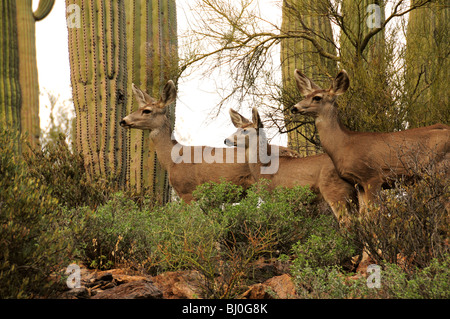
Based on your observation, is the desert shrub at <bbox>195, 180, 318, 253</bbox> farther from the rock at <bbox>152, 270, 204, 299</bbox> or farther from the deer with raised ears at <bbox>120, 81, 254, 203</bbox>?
the deer with raised ears at <bbox>120, 81, 254, 203</bbox>

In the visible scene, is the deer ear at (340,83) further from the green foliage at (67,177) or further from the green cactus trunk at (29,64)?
the green cactus trunk at (29,64)

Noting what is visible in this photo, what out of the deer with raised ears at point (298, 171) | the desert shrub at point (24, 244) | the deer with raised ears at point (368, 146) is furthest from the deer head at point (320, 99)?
the desert shrub at point (24, 244)

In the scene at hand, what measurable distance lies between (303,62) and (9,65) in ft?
28.5

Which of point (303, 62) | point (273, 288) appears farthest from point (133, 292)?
point (303, 62)

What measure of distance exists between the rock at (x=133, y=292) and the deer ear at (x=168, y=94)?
15.7 feet

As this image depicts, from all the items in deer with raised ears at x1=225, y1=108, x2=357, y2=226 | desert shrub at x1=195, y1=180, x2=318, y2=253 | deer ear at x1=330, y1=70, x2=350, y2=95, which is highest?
deer ear at x1=330, y1=70, x2=350, y2=95

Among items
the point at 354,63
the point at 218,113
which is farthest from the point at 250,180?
the point at 354,63

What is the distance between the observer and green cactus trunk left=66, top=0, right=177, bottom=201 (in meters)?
11.1

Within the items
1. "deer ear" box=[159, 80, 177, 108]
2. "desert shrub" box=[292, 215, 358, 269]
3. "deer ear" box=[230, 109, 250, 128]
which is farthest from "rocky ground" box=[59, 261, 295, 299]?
"deer ear" box=[159, 80, 177, 108]

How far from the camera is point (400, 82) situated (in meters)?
10.3

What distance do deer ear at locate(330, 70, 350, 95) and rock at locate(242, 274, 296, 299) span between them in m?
3.14

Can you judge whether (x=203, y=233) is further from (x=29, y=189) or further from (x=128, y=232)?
(x=29, y=189)

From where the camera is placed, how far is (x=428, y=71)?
36.3ft

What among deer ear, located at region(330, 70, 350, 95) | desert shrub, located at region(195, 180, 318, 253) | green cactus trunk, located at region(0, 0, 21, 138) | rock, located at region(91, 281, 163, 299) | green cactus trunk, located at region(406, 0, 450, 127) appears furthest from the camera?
green cactus trunk, located at region(0, 0, 21, 138)
